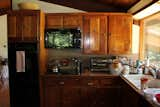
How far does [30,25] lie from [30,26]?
2cm

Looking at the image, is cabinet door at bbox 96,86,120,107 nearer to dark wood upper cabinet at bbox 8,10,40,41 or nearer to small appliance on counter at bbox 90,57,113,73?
small appliance on counter at bbox 90,57,113,73

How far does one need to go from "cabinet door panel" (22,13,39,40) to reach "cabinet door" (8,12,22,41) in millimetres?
96

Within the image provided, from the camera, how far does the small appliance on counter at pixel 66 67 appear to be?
3687 mm

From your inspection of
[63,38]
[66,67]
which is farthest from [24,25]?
[66,67]

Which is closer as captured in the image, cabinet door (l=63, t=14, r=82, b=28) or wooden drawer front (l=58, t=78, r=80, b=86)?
wooden drawer front (l=58, t=78, r=80, b=86)

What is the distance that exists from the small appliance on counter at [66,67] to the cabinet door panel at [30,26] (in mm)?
691

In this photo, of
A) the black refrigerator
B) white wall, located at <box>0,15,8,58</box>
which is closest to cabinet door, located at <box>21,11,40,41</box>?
the black refrigerator

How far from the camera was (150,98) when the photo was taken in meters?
2.03

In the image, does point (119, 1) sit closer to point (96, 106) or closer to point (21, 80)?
point (96, 106)

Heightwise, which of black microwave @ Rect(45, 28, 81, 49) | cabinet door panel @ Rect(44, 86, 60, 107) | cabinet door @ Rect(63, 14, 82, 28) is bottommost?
cabinet door panel @ Rect(44, 86, 60, 107)

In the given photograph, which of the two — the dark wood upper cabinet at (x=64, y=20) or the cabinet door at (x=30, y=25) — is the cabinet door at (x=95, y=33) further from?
the cabinet door at (x=30, y=25)

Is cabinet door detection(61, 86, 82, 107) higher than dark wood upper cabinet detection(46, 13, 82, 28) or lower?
lower

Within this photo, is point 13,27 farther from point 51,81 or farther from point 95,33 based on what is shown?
point 95,33

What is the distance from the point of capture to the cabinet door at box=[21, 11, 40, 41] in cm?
357
